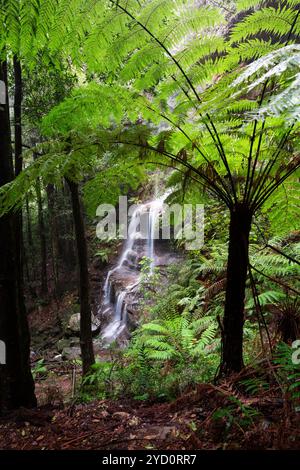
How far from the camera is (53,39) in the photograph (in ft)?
7.20

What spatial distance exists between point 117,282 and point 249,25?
10.2 meters

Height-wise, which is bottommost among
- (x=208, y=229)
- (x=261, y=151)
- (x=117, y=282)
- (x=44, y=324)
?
(x=44, y=324)

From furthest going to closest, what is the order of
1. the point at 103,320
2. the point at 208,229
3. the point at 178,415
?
the point at 103,320
the point at 208,229
the point at 178,415

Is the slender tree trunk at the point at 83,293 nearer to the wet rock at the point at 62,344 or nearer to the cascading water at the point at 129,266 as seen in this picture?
the cascading water at the point at 129,266

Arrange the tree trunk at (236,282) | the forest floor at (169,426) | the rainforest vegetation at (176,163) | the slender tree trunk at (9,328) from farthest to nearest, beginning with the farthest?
the slender tree trunk at (9,328) < the tree trunk at (236,282) < the rainforest vegetation at (176,163) < the forest floor at (169,426)

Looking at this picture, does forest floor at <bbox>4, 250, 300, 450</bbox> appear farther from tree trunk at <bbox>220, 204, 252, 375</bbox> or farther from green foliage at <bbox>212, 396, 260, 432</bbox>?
tree trunk at <bbox>220, 204, 252, 375</bbox>

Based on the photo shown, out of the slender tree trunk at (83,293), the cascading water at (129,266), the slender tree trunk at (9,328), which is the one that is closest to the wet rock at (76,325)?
the cascading water at (129,266)

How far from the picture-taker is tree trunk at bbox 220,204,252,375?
213 cm

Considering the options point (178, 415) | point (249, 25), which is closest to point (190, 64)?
point (249, 25)

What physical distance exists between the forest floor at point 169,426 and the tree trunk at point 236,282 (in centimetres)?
26

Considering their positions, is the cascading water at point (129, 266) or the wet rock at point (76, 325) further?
the wet rock at point (76, 325)

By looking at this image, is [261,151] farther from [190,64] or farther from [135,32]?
[135,32]

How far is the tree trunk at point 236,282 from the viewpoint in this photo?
2.13 meters

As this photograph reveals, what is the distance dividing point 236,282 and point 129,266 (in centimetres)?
1048
